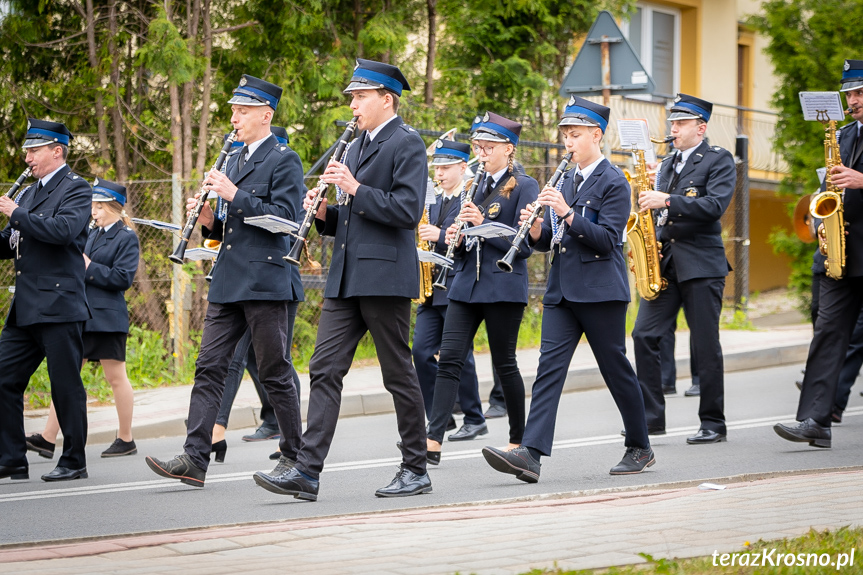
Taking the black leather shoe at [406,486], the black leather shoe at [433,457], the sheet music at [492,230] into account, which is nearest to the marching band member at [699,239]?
the sheet music at [492,230]

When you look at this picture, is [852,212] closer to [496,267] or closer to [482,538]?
[496,267]

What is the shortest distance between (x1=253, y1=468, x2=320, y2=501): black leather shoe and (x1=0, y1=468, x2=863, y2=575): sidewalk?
54 centimetres

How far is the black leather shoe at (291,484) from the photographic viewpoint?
620 centimetres

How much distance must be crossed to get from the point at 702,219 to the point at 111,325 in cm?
414

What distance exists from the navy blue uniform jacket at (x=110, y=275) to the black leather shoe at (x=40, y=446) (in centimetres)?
85

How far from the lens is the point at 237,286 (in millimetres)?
6777

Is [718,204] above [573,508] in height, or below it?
above

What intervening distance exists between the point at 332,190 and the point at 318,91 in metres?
1.14

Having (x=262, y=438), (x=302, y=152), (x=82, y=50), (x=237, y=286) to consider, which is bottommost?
(x=262, y=438)

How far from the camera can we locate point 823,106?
7.67m

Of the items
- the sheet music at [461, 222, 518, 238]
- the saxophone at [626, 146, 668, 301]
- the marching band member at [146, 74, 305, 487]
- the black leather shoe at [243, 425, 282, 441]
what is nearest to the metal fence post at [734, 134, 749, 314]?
the saxophone at [626, 146, 668, 301]

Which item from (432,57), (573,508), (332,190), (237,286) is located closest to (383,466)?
(237,286)

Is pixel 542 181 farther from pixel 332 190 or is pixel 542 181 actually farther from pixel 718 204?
pixel 718 204

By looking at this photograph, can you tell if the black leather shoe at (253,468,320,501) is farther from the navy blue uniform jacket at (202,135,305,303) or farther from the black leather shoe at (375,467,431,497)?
the navy blue uniform jacket at (202,135,305,303)
